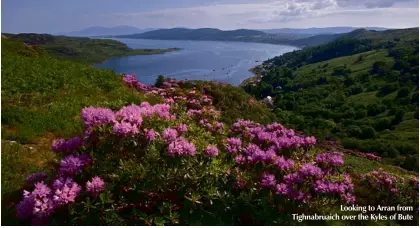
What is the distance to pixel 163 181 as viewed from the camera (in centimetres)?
589

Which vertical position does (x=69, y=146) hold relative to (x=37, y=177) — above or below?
above

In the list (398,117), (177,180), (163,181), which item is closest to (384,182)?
(177,180)

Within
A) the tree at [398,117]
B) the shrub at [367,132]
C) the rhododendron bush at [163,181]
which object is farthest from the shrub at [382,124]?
the rhododendron bush at [163,181]

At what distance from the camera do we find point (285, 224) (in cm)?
618

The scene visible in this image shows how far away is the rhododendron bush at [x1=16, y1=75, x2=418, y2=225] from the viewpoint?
562 cm

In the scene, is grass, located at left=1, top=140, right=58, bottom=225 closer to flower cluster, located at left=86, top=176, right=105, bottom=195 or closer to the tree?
flower cluster, located at left=86, top=176, right=105, bottom=195

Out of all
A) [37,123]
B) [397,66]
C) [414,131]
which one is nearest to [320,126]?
[414,131]

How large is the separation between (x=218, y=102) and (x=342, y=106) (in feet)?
436

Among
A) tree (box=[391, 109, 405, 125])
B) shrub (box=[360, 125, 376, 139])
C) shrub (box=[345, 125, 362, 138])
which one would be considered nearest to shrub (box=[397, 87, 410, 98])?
tree (box=[391, 109, 405, 125])

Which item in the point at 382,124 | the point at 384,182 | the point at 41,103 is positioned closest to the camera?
the point at 384,182

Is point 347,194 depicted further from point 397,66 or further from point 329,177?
point 397,66

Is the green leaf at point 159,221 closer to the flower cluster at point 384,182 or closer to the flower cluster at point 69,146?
the flower cluster at point 69,146

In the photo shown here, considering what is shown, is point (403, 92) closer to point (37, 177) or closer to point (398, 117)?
point (398, 117)

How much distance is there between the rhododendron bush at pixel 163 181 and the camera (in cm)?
562
